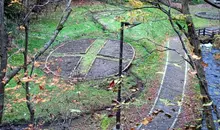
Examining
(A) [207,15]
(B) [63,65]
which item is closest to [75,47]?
(B) [63,65]

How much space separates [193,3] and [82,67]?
80.3 ft

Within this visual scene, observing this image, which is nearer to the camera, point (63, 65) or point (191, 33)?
point (191, 33)

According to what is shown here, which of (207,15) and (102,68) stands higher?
(102,68)

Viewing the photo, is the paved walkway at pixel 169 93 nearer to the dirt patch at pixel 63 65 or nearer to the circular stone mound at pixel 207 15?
the dirt patch at pixel 63 65

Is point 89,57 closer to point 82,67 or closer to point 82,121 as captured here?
point 82,67

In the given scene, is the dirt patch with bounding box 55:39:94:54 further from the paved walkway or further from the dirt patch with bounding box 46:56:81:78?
the paved walkway

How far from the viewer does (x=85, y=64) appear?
58.3ft

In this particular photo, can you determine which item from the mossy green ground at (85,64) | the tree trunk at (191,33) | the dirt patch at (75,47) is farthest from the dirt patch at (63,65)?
the tree trunk at (191,33)

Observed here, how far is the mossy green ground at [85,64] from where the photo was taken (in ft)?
43.7

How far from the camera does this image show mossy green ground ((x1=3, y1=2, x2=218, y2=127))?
43.7ft

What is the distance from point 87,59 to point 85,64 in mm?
637

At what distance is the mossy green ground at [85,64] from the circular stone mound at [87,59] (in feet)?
2.18

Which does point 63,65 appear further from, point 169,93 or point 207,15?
point 207,15

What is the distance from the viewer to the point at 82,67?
57.3 feet
